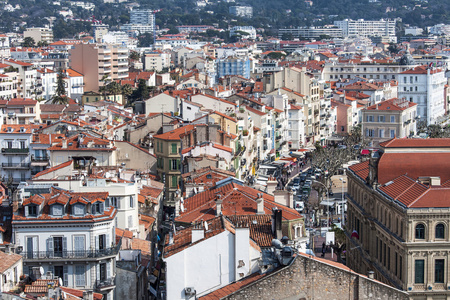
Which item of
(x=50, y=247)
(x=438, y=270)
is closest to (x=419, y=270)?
(x=438, y=270)

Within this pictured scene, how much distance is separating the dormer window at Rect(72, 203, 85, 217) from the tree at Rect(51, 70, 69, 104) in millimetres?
90167

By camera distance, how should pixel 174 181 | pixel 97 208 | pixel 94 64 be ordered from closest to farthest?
pixel 97 208 < pixel 174 181 < pixel 94 64

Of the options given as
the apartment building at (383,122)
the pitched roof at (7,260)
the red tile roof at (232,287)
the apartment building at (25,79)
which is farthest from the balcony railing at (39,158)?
the apartment building at (25,79)

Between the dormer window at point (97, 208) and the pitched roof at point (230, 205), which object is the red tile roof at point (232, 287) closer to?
the dormer window at point (97, 208)

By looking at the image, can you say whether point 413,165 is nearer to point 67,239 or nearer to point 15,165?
point 67,239

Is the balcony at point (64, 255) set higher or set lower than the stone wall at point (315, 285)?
lower

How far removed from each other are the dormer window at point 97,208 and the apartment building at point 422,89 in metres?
126

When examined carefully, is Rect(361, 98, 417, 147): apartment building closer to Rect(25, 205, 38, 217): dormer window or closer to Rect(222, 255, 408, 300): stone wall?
Rect(25, 205, 38, 217): dormer window

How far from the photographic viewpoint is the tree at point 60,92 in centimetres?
13500

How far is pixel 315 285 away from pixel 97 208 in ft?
55.5

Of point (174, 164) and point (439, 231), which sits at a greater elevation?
point (439, 231)

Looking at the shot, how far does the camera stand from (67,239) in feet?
147

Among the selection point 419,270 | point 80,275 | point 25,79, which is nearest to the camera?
point 80,275

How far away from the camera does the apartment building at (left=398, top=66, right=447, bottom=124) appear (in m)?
167
